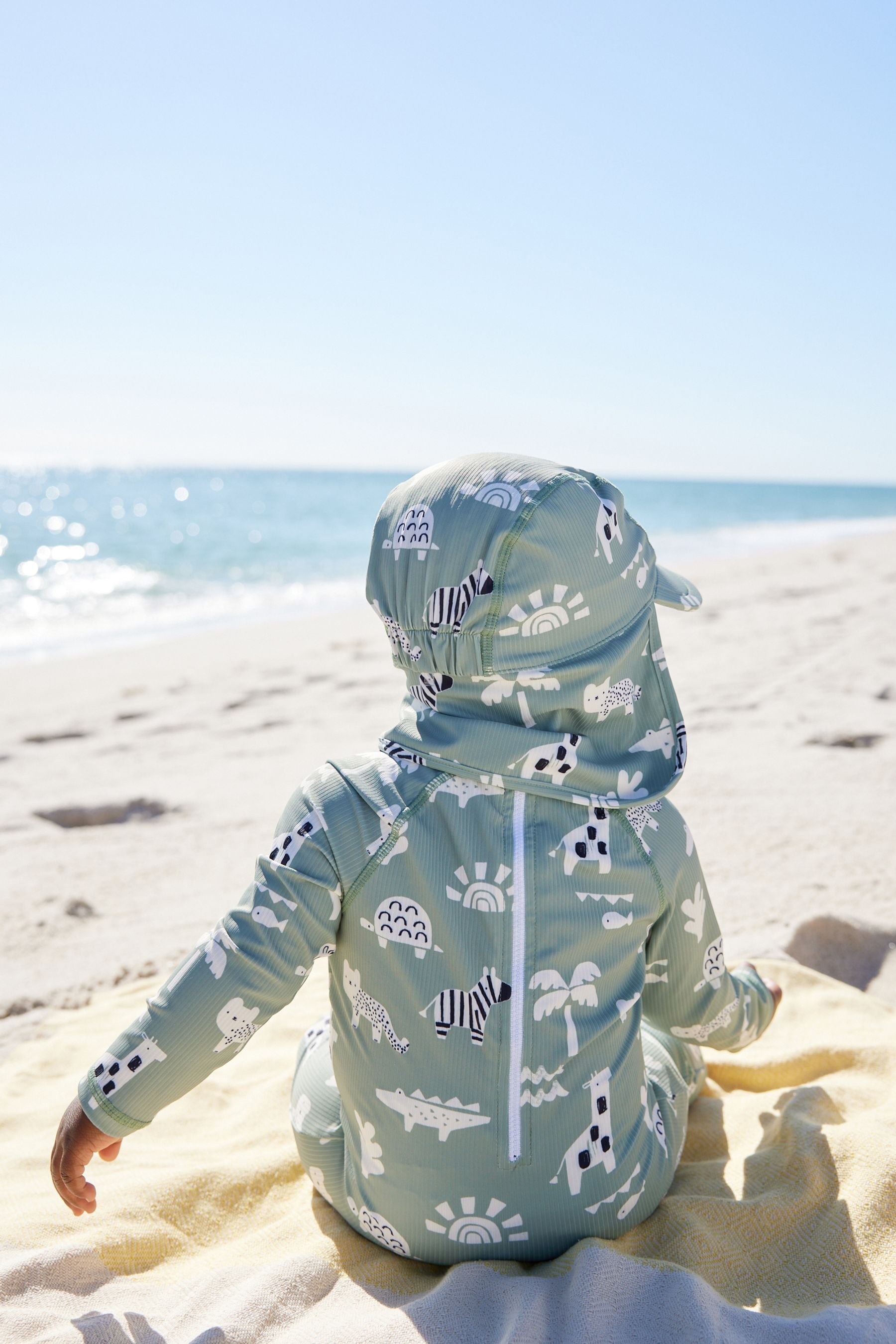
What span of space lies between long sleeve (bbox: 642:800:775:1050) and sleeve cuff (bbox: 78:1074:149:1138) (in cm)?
73

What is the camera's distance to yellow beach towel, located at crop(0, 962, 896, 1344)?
1180 mm

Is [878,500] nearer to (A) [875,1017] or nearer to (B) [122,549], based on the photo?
(B) [122,549]

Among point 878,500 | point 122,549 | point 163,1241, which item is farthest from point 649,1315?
point 878,500

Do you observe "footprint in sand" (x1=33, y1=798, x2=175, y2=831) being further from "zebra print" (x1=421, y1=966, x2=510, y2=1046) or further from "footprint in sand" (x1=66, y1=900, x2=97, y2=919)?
"zebra print" (x1=421, y1=966, x2=510, y2=1046)

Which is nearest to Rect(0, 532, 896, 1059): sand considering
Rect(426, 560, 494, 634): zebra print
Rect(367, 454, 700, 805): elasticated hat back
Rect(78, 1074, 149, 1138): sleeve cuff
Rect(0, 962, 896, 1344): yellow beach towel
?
Rect(0, 962, 896, 1344): yellow beach towel

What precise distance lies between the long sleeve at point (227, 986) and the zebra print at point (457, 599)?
289 millimetres

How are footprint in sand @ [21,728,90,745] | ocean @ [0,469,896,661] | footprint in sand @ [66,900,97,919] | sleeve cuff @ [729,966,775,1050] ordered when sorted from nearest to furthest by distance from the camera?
1. sleeve cuff @ [729,966,775,1050]
2. footprint in sand @ [66,900,97,919]
3. footprint in sand @ [21,728,90,745]
4. ocean @ [0,469,896,661]

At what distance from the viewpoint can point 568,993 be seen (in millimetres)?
1208

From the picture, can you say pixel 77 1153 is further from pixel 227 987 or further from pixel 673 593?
pixel 673 593

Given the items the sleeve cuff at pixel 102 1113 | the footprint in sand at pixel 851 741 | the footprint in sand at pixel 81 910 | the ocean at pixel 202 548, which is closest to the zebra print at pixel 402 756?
the sleeve cuff at pixel 102 1113

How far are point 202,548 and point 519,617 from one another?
16623mm

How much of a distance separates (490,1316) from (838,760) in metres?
2.61

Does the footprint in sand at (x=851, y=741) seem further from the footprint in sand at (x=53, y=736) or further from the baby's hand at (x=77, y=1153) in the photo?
the footprint in sand at (x=53, y=736)

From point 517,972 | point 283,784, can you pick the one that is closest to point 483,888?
point 517,972
